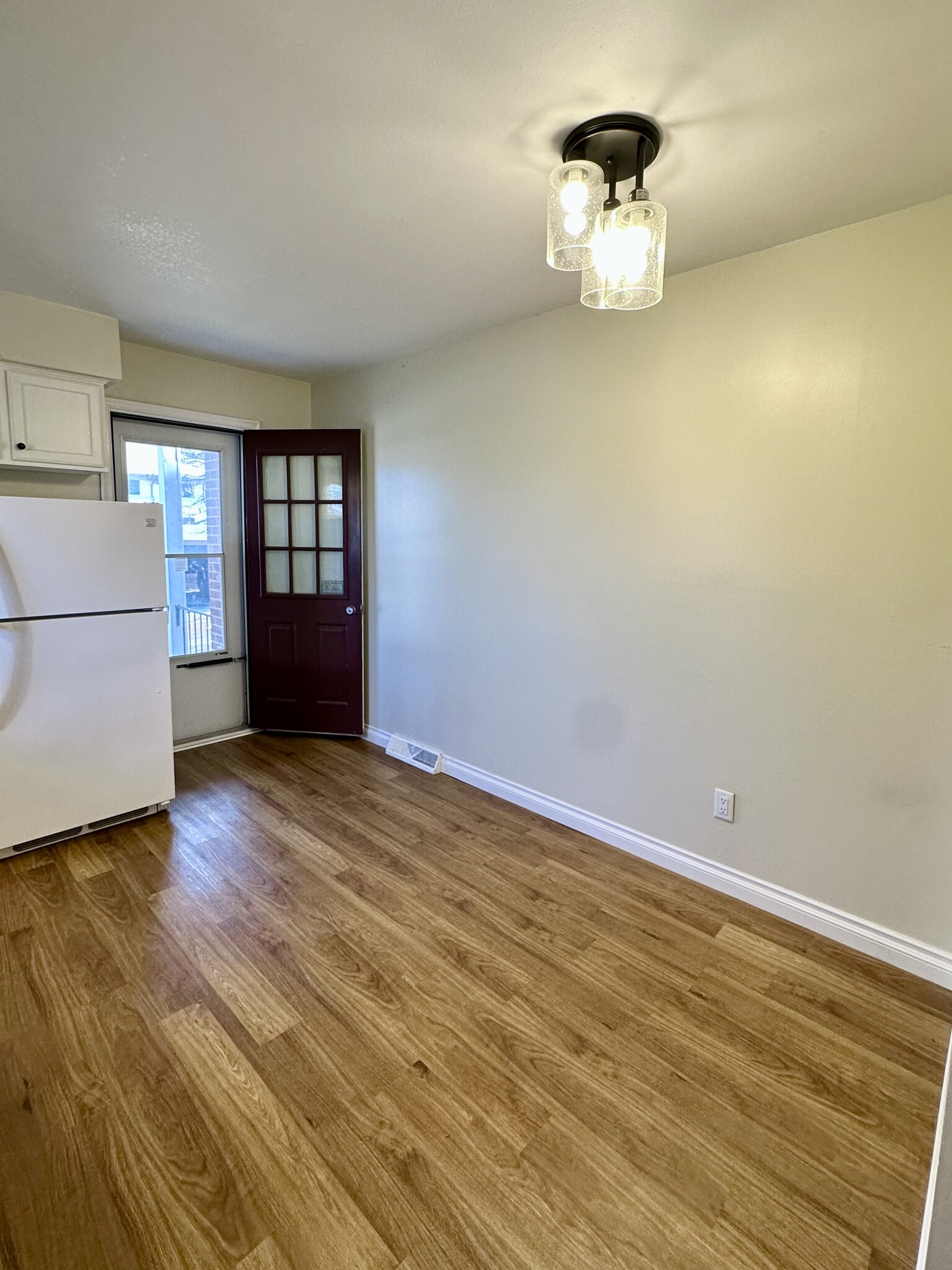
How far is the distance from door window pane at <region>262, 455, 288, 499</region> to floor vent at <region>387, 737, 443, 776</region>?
1847 millimetres

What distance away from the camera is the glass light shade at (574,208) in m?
1.39

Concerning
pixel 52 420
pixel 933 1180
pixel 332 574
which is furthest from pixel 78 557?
pixel 933 1180

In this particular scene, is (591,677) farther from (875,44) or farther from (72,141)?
(72,141)

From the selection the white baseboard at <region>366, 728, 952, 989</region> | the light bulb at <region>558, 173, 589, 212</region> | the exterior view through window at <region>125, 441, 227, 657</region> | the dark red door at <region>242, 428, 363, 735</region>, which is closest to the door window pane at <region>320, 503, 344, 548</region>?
the dark red door at <region>242, 428, 363, 735</region>

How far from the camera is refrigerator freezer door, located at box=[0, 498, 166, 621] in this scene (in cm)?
245

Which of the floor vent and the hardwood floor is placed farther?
the floor vent

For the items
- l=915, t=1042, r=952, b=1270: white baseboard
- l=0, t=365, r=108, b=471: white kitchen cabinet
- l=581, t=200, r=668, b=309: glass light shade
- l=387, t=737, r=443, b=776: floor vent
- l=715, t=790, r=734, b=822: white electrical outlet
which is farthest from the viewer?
l=387, t=737, r=443, b=776: floor vent

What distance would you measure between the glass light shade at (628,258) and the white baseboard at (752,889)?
7.00 ft

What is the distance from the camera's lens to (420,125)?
60.0 inches

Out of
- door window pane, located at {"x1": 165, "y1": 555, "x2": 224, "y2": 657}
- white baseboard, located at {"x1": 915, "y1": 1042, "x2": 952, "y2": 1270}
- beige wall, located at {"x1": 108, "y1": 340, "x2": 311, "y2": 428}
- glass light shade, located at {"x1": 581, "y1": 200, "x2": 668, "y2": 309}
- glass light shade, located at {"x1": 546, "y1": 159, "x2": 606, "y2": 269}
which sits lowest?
white baseboard, located at {"x1": 915, "y1": 1042, "x2": 952, "y2": 1270}

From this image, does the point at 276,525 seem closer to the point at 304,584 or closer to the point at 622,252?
the point at 304,584

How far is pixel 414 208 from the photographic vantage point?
6.26ft

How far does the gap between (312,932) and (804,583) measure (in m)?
2.18

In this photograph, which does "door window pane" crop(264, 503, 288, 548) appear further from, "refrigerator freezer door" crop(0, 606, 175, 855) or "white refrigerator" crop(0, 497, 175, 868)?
"refrigerator freezer door" crop(0, 606, 175, 855)
